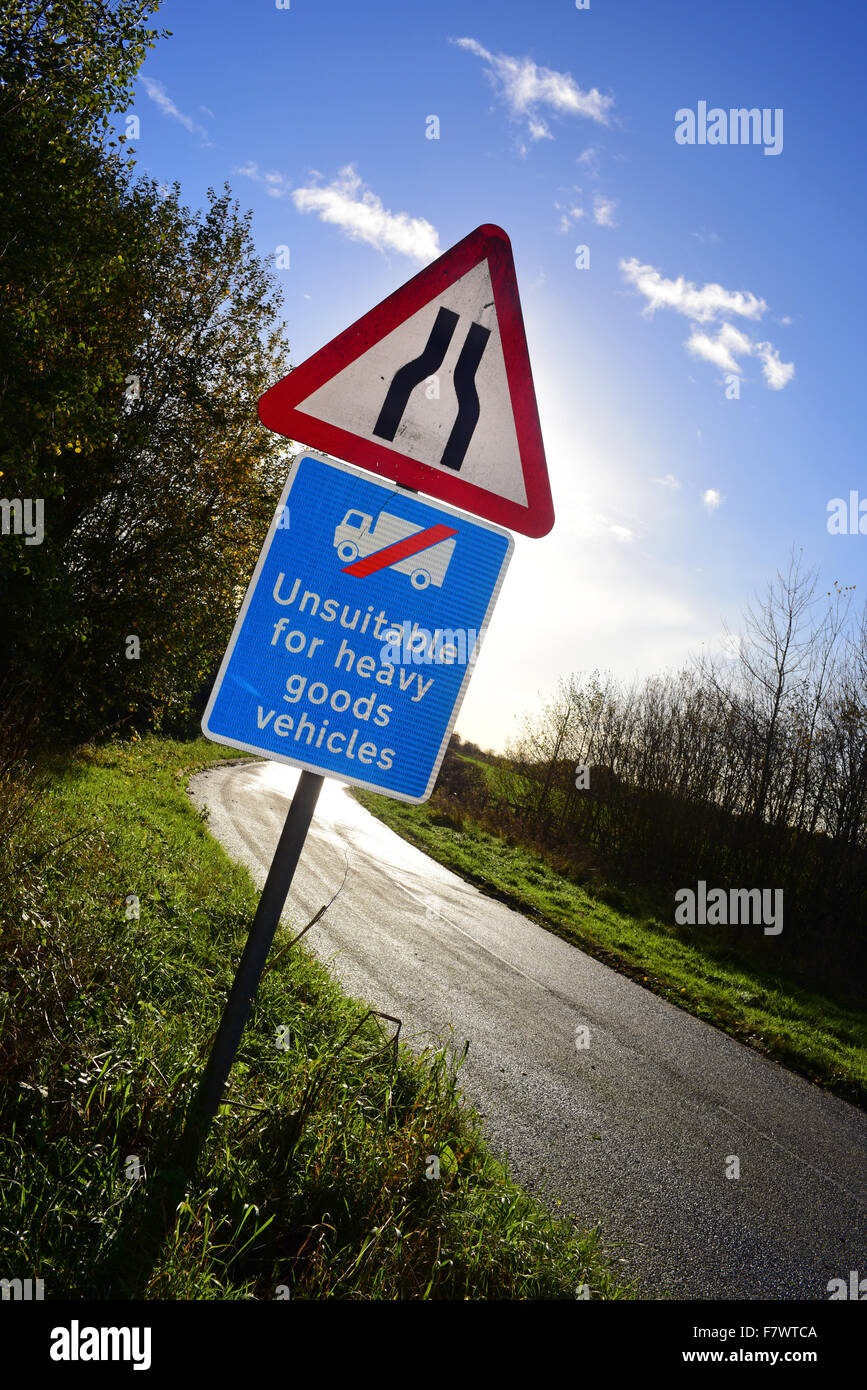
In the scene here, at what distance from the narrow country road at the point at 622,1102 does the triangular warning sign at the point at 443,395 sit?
9.86 feet

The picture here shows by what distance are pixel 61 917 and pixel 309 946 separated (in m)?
3.32

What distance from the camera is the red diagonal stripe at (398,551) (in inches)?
60.2

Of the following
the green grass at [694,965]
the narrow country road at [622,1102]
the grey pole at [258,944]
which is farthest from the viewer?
the green grass at [694,965]

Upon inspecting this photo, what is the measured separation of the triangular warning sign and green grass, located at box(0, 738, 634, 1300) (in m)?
2.17

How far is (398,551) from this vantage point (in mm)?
1547

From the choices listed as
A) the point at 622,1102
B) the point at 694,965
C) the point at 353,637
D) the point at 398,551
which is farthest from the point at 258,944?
the point at 694,965

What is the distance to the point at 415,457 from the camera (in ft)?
5.30

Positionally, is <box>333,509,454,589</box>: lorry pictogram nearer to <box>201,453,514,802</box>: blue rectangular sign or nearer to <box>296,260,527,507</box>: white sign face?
<box>201,453,514,802</box>: blue rectangular sign

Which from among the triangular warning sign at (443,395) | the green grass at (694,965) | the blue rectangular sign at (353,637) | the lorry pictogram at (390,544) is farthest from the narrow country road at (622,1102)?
the triangular warning sign at (443,395)

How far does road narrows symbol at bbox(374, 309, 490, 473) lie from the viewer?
164 centimetres

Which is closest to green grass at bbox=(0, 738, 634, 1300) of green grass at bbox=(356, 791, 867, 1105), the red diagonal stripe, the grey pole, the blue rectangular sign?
the grey pole

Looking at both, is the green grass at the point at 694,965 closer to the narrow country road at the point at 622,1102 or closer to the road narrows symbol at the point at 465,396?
the narrow country road at the point at 622,1102
